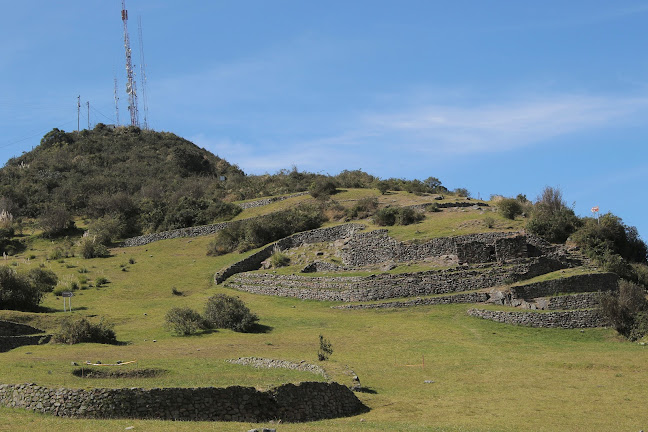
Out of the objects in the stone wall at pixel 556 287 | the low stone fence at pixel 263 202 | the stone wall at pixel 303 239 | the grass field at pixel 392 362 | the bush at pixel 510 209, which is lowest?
the grass field at pixel 392 362

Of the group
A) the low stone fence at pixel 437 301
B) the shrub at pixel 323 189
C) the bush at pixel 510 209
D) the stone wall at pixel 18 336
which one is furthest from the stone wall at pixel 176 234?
the stone wall at pixel 18 336

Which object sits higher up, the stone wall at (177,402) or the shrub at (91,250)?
the shrub at (91,250)

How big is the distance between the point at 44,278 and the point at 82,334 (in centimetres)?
1967

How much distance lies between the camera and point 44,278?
4931 cm

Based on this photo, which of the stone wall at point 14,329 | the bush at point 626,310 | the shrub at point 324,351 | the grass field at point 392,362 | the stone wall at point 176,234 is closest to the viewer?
the grass field at point 392,362

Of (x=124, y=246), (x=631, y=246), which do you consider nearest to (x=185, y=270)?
(x=124, y=246)

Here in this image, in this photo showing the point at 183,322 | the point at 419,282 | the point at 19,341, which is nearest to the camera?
the point at 19,341

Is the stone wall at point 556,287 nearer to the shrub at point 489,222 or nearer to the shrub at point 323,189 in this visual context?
the shrub at point 489,222

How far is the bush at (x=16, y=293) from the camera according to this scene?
3978cm

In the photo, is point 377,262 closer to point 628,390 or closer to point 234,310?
point 234,310

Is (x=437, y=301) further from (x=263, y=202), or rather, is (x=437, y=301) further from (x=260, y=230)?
(x=263, y=202)

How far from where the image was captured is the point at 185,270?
5675 centimetres

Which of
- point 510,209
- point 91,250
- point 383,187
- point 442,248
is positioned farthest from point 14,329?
point 383,187

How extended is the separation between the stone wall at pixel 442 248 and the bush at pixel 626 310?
9.27 meters
